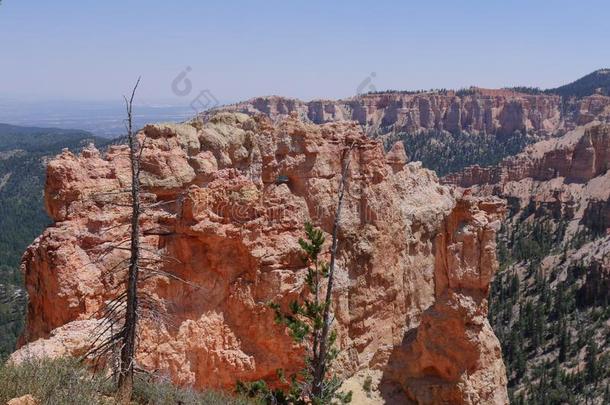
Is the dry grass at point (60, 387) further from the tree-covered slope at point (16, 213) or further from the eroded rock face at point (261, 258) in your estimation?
the tree-covered slope at point (16, 213)

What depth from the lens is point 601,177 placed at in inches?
3031

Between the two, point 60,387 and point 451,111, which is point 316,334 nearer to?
point 60,387

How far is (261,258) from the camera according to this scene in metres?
14.5

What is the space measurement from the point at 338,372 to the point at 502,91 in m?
180

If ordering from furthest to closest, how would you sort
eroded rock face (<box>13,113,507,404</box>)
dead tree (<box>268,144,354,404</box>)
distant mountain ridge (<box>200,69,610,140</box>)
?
distant mountain ridge (<box>200,69,610,140</box>)
eroded rock face (<box>13,113,507,404</box>)
dead tree (<box>268,144,354,404</box>)

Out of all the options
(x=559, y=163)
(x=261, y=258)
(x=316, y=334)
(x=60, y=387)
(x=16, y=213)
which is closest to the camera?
(x=60, y=387)

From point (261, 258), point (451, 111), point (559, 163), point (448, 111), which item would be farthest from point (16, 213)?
point (451, 111)

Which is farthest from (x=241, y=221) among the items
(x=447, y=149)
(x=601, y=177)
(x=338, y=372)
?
(x=447, y=149)

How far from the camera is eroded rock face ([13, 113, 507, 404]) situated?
1255 cm

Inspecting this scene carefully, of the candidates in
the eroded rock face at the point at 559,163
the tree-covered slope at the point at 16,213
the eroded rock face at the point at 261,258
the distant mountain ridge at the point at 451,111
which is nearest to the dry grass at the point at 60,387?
the eroded rock face at the point at 261,258

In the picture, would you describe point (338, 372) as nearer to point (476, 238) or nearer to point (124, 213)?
point (476, 238)

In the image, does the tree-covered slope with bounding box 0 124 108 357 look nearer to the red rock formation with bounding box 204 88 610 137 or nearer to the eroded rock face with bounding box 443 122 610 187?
the red rock formation with bounding box 204 88 610 137

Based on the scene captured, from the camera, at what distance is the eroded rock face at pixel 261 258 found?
1255 centimetres

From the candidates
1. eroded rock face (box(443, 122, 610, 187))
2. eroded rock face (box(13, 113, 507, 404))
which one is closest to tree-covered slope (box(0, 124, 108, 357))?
eroded rock face (box(13, 113, 507, 404))
